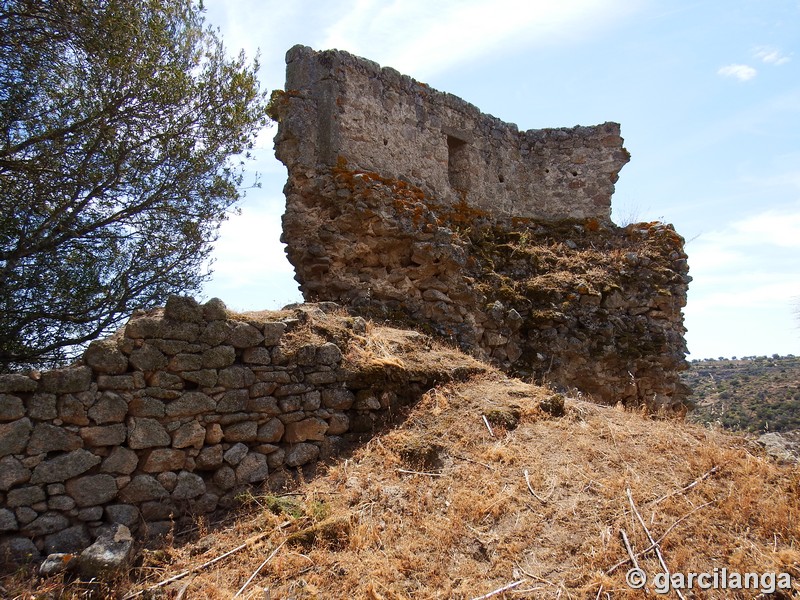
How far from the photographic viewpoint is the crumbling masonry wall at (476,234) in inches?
336

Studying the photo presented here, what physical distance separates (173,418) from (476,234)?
636cm

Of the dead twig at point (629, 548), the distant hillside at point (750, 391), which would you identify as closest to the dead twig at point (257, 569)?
the dead twig at point (629, 548)

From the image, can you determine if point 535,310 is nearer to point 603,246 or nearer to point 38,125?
point 603,246

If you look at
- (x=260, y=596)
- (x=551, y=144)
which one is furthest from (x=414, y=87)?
(x=260, y=596)

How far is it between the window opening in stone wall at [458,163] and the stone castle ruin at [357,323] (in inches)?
1.5

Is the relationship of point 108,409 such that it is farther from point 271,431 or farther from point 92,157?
point 92,157

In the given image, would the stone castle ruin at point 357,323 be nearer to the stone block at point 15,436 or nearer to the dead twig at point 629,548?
the stone block at point 15,436

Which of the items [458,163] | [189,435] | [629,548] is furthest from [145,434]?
[458,163]

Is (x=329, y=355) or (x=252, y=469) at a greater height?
(x=329, y=355)

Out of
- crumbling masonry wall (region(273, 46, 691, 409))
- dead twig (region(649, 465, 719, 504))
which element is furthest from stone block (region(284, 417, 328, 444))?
dead twig (region(649, 465, 719, 504))

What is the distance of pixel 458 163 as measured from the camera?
10617 mm

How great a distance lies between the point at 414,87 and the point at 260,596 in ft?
26.6

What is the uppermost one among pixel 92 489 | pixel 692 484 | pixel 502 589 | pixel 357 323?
pixel 357 323

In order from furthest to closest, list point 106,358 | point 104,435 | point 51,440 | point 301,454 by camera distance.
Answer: point 301,454 < point 106,358 < point 104,435 < point 51,440
